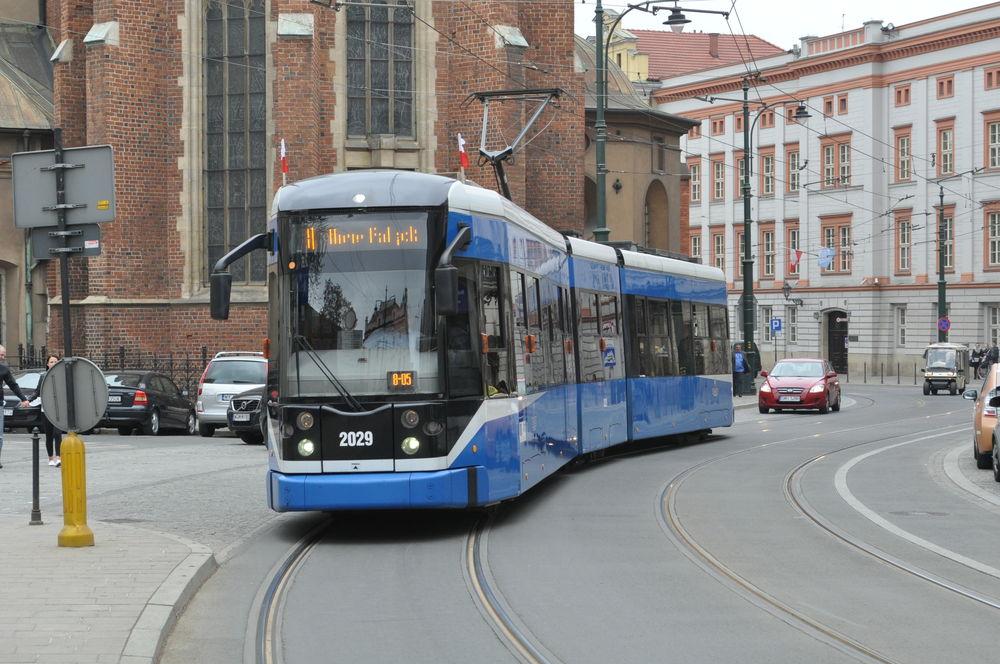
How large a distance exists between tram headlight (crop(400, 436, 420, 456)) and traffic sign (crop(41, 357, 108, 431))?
7.54 ft

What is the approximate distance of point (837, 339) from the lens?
72.4 m

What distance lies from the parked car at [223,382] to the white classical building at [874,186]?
3824 centimetres

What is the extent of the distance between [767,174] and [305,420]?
67284mm

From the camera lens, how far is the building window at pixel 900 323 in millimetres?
68188

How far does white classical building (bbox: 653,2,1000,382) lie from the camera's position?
6481 cm

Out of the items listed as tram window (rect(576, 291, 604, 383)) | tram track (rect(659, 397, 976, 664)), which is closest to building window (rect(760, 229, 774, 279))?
tram window (rect(576, 291, 604, 383))

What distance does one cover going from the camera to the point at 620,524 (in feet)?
42.4

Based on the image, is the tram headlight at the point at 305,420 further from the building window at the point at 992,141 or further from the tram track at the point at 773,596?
the building window at the point at 992,141

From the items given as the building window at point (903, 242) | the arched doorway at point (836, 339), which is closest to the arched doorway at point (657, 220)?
the building window at point (903, 242)

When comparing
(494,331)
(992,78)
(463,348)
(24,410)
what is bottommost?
(24,410)

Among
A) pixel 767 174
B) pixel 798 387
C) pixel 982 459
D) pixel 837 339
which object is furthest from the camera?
pixel 767 174

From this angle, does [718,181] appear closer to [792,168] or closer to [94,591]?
[792,168]

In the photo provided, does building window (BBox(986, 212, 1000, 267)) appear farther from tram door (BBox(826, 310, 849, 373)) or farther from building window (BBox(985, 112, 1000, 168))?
tram door (BBox(826, 310, 849, 373))

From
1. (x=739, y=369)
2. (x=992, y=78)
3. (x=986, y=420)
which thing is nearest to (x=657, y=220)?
(x=739, y=369)
